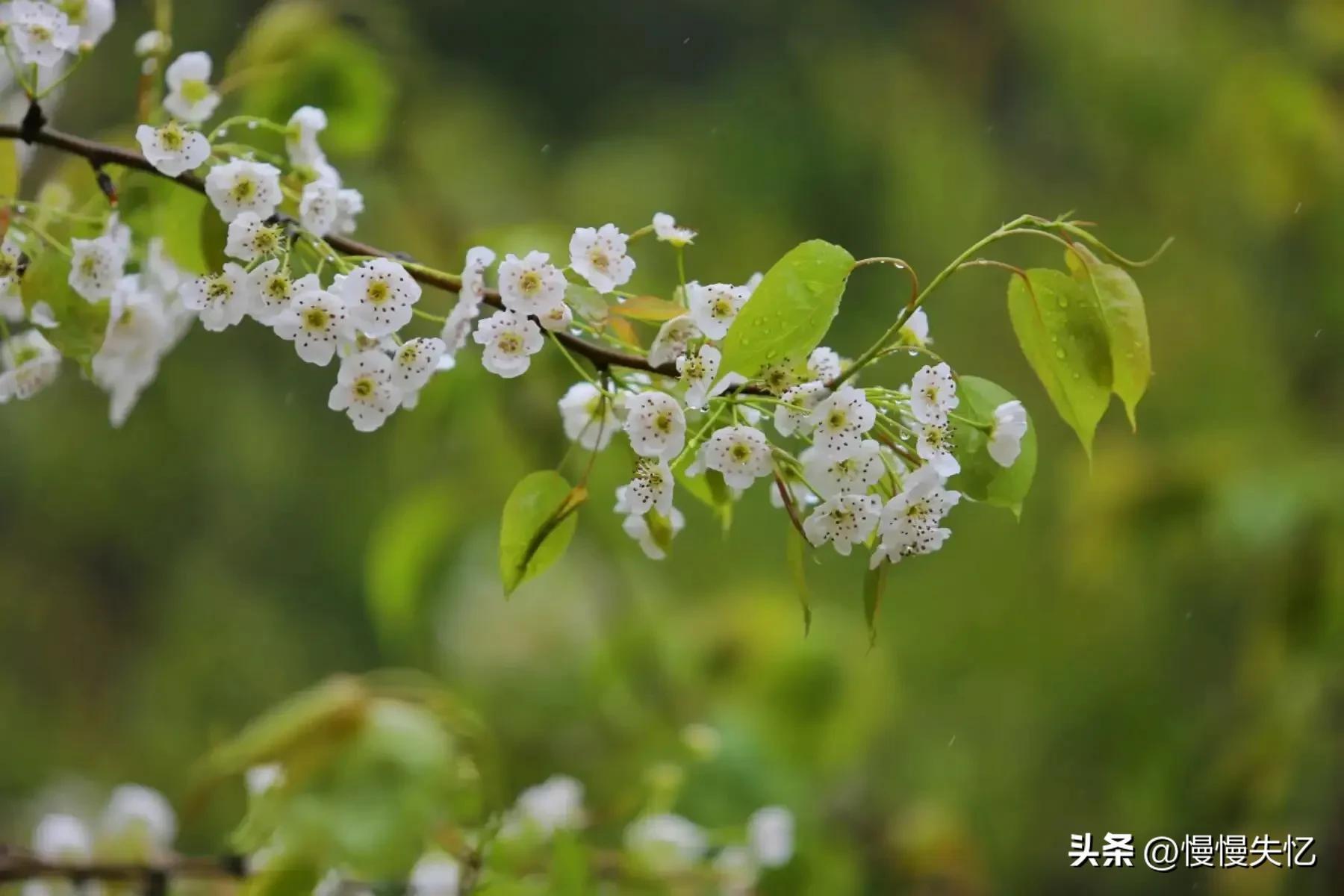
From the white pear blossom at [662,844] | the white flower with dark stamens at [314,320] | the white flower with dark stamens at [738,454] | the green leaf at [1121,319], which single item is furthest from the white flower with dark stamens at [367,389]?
the white pear blossom at [662,844]

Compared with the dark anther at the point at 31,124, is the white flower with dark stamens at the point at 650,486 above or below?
below

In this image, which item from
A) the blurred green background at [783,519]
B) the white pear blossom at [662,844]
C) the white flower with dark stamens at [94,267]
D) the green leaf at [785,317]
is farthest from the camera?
the blurred green background at [783,519]

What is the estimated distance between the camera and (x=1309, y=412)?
1.67 m

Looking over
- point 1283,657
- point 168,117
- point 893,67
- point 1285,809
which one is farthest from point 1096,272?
point 893,67

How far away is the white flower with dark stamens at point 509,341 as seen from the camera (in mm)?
435

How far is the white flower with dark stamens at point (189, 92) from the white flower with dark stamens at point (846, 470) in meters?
0.31

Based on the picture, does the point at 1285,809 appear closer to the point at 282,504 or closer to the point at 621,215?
the point at 621,215

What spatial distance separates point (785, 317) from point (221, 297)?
0.20 m

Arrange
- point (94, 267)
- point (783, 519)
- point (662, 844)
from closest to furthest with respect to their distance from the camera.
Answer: point (94, 267) → point (662, 844) → point (783, 519)

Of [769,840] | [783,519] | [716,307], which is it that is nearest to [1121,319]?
[716,307]

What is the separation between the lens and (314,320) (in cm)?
44

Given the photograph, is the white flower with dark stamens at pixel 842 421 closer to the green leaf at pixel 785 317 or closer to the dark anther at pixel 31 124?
the green leaf at pixel 785 317

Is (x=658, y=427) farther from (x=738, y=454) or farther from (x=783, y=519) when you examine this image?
(x=783, y=519)

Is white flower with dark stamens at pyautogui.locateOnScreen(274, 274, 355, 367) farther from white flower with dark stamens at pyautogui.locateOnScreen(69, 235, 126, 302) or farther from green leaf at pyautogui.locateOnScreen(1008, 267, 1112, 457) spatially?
green leaf at pyautogui.locateOnScreen(1008, 267, 1112, 457)
